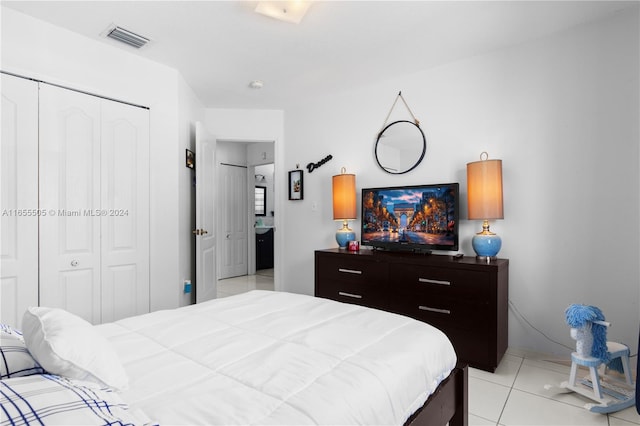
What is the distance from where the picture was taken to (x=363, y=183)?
3752 millimetres

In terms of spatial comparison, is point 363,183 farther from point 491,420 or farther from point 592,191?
point 491,420

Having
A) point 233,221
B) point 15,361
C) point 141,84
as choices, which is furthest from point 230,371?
point 233,221

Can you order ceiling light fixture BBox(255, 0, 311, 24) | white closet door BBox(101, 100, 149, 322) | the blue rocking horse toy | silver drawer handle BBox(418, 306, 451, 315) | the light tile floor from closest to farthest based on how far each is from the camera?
1. the light tile floor
2. the blue rocking horse toy
3. ceiling light fixture BBox(255, 0, 311, 24)
4. silver drawer handle BBox(418, 306, 451, 315)
5. white closet door BBox(101, 100, 149, 322)

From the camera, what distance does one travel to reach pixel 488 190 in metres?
2.64

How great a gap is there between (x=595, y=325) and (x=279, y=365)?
2.02 metres

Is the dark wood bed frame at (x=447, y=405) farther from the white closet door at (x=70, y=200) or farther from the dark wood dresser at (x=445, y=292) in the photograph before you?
the white closet door at (x=70, y=200)

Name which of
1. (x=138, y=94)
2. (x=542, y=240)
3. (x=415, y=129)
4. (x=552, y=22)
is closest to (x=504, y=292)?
(x=542, y=240)

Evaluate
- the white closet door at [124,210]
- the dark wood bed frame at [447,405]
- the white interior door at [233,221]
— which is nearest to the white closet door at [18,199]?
the white closet door at [124,210]

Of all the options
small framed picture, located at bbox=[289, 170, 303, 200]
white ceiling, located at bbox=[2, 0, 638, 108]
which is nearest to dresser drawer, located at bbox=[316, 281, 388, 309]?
small framed picture, located at bbox=[289, 170, 303, 200]

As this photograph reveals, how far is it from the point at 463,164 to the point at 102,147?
3.06 metres

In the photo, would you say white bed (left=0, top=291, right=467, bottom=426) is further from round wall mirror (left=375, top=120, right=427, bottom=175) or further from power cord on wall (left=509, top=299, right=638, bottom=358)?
round wall mirror (left=375, top=120, right=427, bottom=175)

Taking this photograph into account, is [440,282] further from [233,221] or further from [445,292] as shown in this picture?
[233,221]

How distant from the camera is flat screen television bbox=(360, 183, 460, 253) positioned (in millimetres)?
2947

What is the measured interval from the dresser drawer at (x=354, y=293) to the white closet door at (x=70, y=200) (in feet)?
6.34
